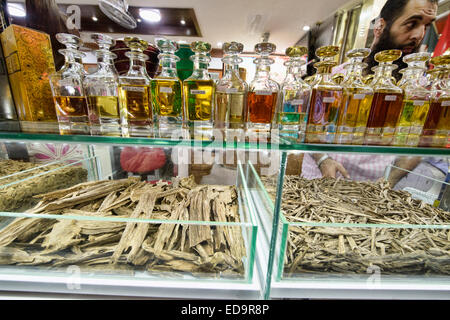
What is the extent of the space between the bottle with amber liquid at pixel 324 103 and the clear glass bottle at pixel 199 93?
30cm

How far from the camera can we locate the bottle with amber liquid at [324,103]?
485mm

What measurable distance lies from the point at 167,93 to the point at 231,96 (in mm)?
196

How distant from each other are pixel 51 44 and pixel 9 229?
2.15 feet

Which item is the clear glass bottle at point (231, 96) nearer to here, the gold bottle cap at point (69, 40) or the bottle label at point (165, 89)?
the bottle label at point (165, 89)

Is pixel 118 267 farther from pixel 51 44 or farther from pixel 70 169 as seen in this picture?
pixel 51 44

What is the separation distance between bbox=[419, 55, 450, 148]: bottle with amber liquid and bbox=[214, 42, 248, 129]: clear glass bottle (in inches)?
20.3

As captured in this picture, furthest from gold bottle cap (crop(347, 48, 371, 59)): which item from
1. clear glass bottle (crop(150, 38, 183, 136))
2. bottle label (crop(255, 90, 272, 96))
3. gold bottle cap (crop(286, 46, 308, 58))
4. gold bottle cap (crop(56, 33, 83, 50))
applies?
gold bottle cap (crop(56, 33, 83, 50))

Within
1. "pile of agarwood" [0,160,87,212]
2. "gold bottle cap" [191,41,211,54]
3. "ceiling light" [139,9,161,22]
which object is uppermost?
"ceiling light" [139,9,161,22]

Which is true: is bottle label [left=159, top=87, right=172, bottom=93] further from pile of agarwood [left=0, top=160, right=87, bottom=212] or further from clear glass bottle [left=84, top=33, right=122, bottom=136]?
pile of agarwood [left=0, top=160, right=87, bottom=212]

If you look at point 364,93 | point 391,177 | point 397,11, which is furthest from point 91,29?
point 391,177

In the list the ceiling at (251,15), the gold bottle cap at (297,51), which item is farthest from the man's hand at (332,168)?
the ceiling at (251,15)

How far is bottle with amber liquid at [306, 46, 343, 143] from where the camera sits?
485mm

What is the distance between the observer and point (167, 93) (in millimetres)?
515

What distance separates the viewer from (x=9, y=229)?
594mm
